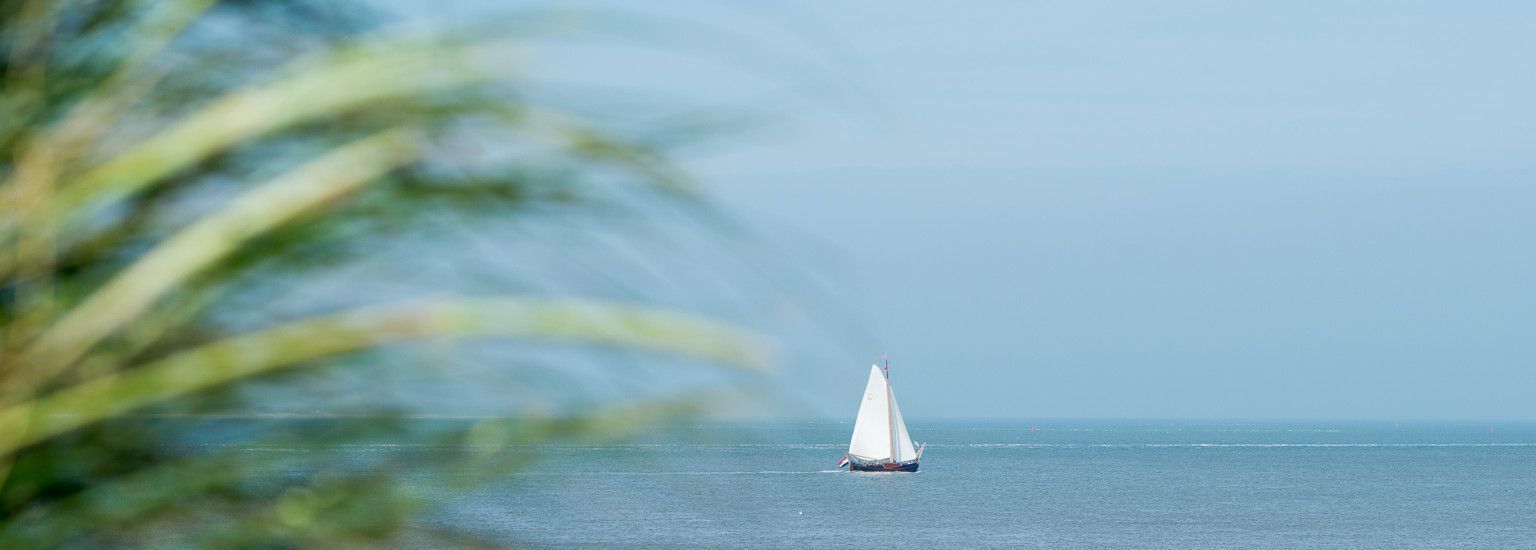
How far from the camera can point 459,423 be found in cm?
92

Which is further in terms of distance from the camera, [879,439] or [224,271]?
[879,439]

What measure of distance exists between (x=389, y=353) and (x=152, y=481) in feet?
0.52

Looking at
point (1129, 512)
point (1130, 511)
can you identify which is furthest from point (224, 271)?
point (1130, 511)

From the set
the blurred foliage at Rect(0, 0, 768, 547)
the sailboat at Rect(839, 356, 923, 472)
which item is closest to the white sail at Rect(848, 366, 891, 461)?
the sailboat at Rect(839, 356, 923, 472)

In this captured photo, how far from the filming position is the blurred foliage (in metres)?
0.83

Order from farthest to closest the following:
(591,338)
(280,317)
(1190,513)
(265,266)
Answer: (1190,513)
(280,317)
(265,266)
(591,338)

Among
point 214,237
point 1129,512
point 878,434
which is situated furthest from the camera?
point 878,434

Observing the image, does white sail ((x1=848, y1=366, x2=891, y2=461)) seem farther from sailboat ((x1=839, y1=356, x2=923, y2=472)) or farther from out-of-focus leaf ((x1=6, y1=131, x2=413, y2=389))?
out-of-focus leaf ((x1=6, y1=131, x2=413, y2=389))

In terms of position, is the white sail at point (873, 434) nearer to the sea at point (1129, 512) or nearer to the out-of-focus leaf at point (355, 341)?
the sea at point (1129, 512)

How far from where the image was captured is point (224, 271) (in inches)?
33.3

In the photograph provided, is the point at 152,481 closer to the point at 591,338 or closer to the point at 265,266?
the point at 265,266

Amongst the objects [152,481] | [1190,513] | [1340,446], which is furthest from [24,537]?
[1340,446]

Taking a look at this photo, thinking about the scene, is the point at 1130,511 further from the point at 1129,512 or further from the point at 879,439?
the point at 879,439

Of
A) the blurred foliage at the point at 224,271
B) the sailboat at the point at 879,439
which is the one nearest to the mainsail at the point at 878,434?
the sailboat at the point at 879,439
